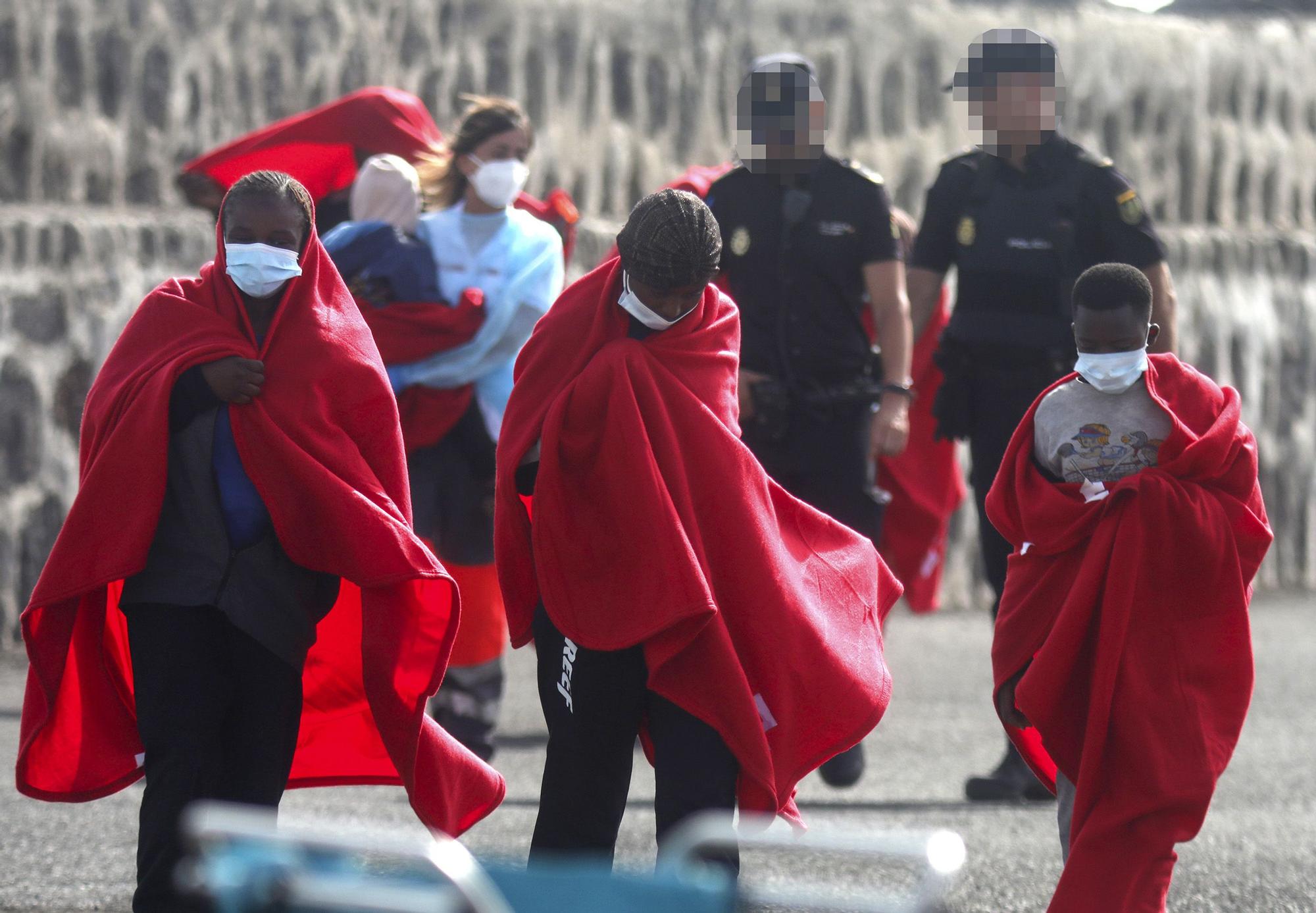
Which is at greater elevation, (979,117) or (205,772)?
(979,117)

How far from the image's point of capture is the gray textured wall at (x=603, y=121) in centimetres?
797

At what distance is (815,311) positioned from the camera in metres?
5.58

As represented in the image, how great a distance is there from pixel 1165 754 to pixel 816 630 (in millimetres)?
764

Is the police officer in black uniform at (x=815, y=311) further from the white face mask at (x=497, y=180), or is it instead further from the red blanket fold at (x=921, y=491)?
the red blanket fold at (x=921, y=491)

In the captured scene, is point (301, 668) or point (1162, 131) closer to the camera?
point (301, 668)

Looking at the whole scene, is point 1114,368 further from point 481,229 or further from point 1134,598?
point 481,229

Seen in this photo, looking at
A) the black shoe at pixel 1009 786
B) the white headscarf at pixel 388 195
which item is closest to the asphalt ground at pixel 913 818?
the black shoe at pixel 1009 786

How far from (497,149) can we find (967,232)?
1571 millimetres

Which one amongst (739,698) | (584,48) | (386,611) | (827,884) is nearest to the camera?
(739,698)

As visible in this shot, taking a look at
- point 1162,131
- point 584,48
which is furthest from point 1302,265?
point 584,48

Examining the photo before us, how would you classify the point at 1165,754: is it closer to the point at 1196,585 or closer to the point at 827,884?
the point at 1196,585

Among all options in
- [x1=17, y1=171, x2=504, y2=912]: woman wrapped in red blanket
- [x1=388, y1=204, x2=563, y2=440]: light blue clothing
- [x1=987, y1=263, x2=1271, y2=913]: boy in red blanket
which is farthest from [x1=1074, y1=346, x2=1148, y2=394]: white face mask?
[x1=388, y1=204, x2=563, y2=440]: light blue clothing

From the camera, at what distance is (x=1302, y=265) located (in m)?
10.4

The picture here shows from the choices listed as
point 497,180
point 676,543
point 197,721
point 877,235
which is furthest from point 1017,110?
point 197,721
